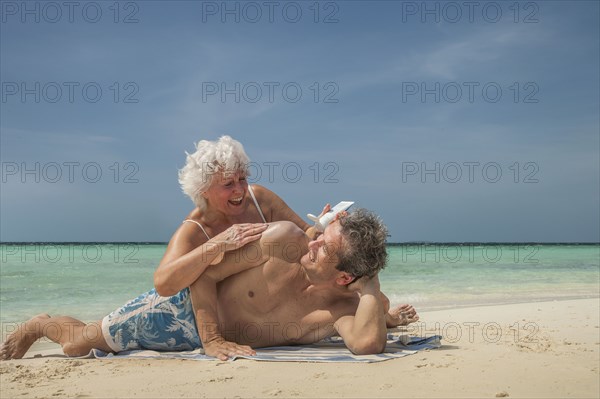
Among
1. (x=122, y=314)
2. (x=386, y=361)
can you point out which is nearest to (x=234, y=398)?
(x=386, y=361)

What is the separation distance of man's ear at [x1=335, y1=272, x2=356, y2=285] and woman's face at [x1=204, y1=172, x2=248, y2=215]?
112cm

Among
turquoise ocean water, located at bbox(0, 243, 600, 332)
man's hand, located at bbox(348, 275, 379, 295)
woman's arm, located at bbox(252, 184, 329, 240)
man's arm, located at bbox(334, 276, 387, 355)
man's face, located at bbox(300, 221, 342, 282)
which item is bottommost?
turquoise ocean water, located at bbox(0, 243, 600, 332)

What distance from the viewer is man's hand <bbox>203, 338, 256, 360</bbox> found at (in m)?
4.46

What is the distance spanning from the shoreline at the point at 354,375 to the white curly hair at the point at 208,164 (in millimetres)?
1411

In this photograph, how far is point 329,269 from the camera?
4.59 meters

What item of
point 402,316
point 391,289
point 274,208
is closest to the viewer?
point 274,208

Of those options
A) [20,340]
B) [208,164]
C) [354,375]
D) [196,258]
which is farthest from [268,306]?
[20,340]

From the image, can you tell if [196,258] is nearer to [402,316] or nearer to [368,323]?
[368,323]

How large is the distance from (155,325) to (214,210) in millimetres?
1066

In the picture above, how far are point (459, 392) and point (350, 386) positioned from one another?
2.13ft

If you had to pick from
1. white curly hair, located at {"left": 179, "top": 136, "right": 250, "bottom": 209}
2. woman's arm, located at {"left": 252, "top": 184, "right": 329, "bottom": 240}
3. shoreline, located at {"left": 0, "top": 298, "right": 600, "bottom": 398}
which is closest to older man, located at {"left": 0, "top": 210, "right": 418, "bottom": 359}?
shoreline, located at {"left": 0, "top": 298, "right": 600, "bottom": 398}

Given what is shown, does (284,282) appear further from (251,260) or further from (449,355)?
(449,355)

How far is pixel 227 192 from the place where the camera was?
196 inches

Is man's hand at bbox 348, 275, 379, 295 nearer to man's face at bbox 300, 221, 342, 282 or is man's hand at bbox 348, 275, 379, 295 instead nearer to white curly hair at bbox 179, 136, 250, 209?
man's face at bbox 300, 221, 342, 282
